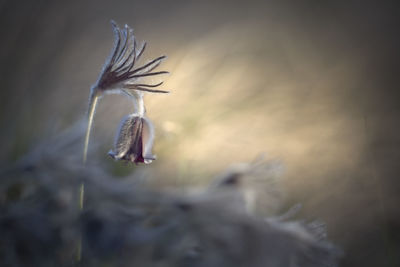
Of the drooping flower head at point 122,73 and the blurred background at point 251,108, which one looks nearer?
the drooping flower head at point 122,73

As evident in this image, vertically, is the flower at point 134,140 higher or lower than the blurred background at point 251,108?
lower

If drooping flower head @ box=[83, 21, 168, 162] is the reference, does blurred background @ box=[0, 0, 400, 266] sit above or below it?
above

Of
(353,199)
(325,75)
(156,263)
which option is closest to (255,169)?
(156,263)

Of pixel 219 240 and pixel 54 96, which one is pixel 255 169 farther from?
pixel 54 96

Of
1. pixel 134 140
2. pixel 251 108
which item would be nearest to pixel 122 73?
pixel 134 140

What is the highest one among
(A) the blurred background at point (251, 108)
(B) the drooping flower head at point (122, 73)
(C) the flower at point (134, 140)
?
(A) the blurred background at point (251, 108)

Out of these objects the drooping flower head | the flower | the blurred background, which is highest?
the blurred background

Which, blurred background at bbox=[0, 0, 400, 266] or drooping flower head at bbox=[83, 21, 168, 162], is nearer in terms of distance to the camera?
drooping flower head at bbox=[83, 21, 168, 162]

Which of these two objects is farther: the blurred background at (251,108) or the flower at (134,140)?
the blurred background at (251,108)
